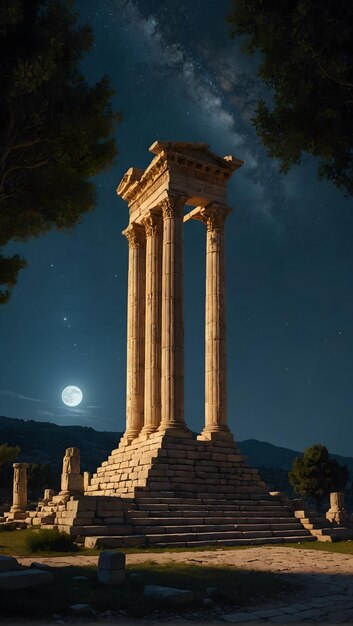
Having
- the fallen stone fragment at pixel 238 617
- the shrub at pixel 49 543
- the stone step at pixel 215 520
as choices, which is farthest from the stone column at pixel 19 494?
the fallen stone fragment at pixel 238 617

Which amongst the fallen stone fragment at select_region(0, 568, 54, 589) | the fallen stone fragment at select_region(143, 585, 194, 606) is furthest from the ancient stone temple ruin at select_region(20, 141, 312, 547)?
the fallen stone fragment at select_region(143, 585, 194, 606)

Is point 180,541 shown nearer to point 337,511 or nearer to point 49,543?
point 49,543

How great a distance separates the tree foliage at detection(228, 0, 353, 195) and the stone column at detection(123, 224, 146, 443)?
22599mm

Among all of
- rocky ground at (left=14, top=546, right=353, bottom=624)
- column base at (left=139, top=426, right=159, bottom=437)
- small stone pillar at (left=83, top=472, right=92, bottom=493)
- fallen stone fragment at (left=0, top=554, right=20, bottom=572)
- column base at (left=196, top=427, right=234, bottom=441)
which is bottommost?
rocky ground at (left=14, top=546, right=353, bottom=624)

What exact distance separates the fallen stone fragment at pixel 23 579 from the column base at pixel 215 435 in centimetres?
2064

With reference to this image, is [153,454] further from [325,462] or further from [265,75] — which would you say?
[325,462]

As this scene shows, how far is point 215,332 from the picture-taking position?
34.4m

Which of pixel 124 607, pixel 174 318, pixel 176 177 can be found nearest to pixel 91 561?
pixel 124 607

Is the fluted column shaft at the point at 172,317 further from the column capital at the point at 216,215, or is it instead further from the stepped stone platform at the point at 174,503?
the column capital at the point at 216,215

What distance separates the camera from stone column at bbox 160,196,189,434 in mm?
32547

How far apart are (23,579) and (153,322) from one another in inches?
954

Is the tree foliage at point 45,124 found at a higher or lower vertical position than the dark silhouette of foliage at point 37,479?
higher

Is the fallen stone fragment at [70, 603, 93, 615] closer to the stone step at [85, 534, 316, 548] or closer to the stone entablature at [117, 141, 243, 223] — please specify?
the stone step at [85, 534, 316, 548]

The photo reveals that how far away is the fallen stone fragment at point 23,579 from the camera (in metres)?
11.4
